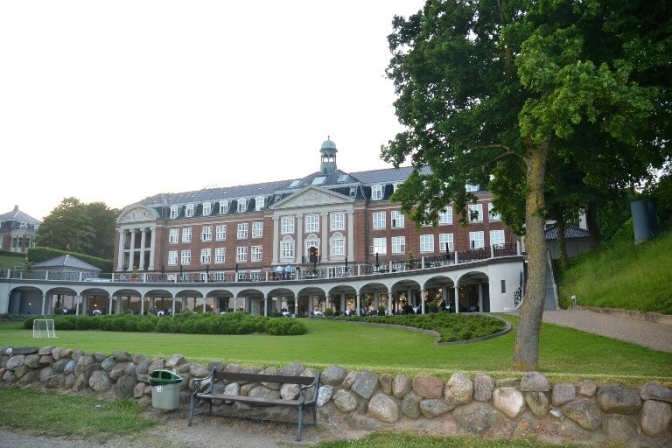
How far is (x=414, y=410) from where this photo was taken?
8.48m

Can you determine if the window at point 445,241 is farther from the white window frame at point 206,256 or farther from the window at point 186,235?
the window at point 186,235

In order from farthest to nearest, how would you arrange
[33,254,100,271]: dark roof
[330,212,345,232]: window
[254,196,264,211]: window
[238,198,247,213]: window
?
[238,198,247,213]: window
[254,196,264,211]: window
[33,254,100,271]: dark roof
[330,212,345,232]: window

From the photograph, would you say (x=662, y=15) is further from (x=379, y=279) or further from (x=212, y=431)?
(x=379, y=279)

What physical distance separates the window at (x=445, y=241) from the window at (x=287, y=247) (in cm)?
1667

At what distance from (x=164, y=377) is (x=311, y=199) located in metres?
53.5

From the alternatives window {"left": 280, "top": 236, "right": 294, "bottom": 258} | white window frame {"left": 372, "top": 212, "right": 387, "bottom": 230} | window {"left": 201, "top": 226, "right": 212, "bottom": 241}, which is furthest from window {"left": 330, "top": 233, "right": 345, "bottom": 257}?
window {"left": 201, "top": 226, "right": 212, "bottom": 241}

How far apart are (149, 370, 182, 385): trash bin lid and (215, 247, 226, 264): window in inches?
2336

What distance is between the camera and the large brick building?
2276 inches

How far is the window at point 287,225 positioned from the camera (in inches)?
2530

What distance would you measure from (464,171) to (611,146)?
3745mm

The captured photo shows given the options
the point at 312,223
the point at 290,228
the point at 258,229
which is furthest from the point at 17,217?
the point at 312,223

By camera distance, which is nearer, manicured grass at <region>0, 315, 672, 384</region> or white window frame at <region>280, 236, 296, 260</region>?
manicured grass at <region>0, 315, 672, 384</region>

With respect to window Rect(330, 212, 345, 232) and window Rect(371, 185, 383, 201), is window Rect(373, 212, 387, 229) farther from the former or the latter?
window Rect(330, 212, 345, 232)

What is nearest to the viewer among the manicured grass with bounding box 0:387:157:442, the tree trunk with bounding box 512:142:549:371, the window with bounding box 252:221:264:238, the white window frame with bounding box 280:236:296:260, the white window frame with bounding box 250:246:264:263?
the manicured grass with bounding box 0:387:157:442
